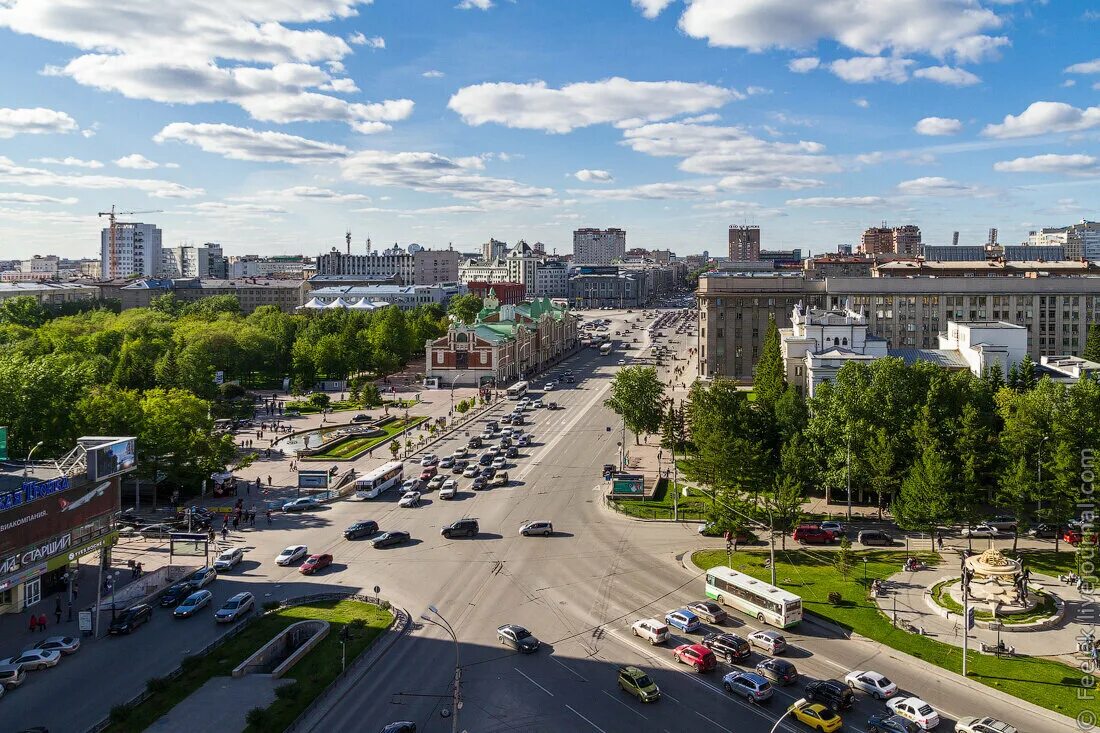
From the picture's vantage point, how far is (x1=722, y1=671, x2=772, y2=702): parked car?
31109mm

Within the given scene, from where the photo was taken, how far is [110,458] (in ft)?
149

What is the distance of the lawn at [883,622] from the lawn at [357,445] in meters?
36.8

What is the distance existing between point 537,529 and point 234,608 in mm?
18556

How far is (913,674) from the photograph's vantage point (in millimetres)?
33812

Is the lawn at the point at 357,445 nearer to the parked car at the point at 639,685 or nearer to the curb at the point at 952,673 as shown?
the curb at the point at 952,673

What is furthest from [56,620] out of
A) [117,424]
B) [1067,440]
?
[1067,440]

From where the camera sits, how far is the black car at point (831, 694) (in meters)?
30.7

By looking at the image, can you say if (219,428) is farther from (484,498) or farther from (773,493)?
(773,493)

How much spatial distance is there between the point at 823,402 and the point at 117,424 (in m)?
47.7

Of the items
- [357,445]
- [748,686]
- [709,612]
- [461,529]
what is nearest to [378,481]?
[461,529]

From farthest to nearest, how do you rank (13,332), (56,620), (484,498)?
(13,332)
(484,498)
(56,620)

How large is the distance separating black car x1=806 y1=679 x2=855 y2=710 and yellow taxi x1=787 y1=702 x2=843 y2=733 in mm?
860

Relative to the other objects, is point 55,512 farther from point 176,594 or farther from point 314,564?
point 314,564

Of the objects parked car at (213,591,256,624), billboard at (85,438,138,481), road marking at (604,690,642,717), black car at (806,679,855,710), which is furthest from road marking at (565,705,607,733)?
billboard at (85,438,138,481)
